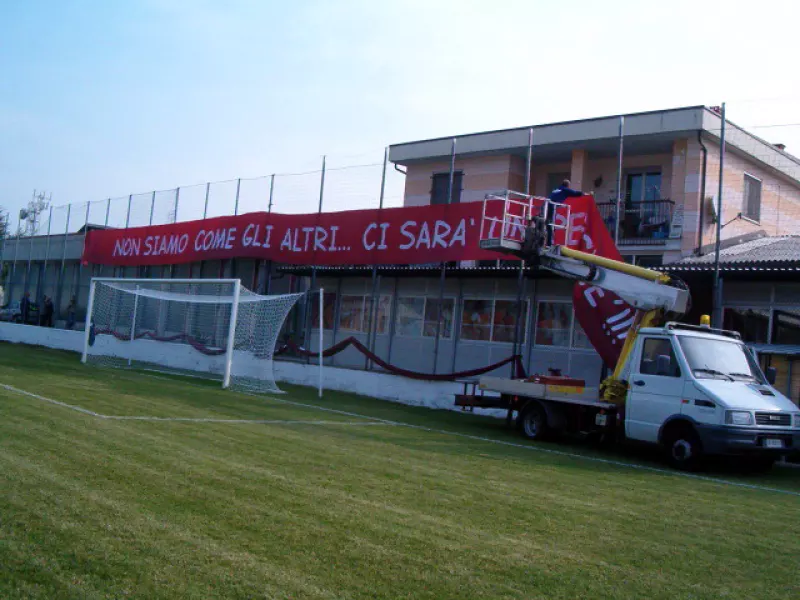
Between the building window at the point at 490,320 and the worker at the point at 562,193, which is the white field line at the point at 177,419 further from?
the building window at the point at 490,320

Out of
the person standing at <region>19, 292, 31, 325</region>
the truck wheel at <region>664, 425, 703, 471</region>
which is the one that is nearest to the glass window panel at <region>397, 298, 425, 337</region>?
the truck wheel at <region>664, 425, 703, 471</region>

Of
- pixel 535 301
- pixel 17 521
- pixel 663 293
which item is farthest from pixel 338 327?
pixel 17 521

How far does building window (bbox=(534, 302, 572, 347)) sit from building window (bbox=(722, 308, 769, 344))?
4159mm

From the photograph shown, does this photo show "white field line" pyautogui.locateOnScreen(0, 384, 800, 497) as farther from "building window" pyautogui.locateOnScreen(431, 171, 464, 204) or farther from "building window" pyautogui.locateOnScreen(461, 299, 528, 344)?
"building window" pyautogui.locateOnScreen(431, 171, 464, 204)

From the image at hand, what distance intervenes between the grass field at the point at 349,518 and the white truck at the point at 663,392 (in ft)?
2.06

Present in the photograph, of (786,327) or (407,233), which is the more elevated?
(407,233)

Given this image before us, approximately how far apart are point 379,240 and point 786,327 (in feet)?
34.1

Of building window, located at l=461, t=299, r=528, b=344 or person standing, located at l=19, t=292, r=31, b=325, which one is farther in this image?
person standing, located at l=19, t=292, r=31, b=325

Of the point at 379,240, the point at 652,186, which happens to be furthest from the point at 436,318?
the point at 652,186

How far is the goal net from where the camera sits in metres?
20.7

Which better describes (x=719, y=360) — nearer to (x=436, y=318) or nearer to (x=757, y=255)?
(x=757, y=255)

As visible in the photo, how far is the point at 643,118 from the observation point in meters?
21.9

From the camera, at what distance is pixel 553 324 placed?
2089 cm

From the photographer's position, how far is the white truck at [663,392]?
11.5m
